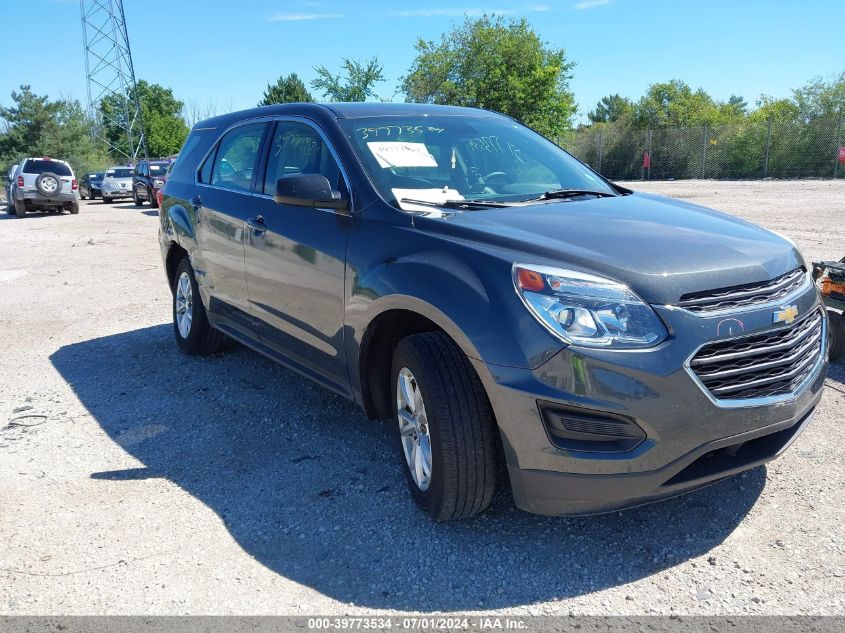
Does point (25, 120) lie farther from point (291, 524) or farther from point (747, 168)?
point (291, 524)

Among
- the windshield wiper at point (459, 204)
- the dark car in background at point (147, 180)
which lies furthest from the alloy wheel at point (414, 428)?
the dark car in background at point (147, 180)

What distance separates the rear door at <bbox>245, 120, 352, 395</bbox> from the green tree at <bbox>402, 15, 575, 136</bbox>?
33.4 m

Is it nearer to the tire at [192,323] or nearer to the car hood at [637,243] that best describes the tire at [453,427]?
the car hood at [637,243]

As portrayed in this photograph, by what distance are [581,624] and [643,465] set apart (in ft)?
Answer: 1.96

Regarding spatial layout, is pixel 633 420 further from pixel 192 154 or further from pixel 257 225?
pixel 192 154

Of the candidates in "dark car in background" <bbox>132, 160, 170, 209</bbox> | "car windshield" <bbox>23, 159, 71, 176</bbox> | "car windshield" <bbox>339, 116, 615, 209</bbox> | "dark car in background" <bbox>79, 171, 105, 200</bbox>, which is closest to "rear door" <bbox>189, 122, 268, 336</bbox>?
"car windshield" <bbox>339, 116, 615, 209</bbox>

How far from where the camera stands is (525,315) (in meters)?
2.76

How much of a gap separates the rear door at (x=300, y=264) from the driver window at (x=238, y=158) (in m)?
0.22

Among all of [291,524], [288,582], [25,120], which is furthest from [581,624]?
[25,120]

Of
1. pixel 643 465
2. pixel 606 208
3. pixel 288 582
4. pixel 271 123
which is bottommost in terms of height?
pixel 288 582

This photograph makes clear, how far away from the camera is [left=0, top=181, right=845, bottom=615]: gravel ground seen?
2.84 meters

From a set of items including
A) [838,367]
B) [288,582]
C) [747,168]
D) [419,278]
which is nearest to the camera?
[288,582]

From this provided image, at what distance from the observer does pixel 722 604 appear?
272cm

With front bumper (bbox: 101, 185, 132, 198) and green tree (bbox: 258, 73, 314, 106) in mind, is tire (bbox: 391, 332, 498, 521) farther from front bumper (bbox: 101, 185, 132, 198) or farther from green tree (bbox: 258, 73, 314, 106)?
green tree (bbox: 258, 73, 314, 106)
